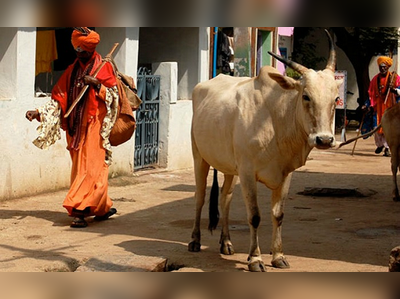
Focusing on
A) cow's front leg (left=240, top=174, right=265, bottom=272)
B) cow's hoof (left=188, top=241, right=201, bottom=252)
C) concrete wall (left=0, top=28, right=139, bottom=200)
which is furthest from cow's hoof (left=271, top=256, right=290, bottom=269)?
concrete wall (left=0, top=28, right=139, bottom=200)

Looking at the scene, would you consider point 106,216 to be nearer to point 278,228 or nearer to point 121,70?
point 278,228

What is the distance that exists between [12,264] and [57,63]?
278 inches

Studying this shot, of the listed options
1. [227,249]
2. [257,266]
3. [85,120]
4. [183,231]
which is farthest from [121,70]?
[257,266]

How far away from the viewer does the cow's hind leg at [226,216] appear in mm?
7969

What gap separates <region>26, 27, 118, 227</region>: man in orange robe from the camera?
362 inches

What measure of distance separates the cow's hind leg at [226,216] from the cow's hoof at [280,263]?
0.63m

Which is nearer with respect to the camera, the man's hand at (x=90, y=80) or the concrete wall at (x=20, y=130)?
the man's hand at (x=90, y=80)

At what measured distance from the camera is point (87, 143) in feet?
30.5

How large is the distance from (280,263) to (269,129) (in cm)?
119

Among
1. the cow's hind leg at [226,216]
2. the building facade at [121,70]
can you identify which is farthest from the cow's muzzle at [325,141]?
the building facade at [121,70]

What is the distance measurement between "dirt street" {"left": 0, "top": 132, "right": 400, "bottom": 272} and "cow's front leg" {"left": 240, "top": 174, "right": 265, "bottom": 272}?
21 cm

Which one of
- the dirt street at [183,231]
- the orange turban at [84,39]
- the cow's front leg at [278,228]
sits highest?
the orange turban at [84,39]

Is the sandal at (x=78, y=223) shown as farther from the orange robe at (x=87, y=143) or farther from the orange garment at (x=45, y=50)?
the orange garment at (x=45, y=50)

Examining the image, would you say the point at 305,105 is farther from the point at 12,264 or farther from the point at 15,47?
the point at 15,47
